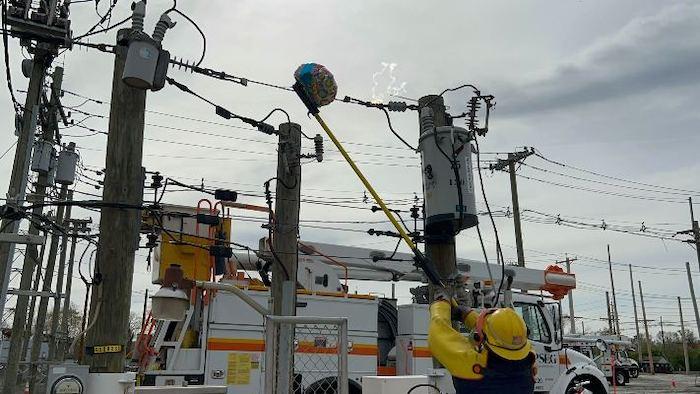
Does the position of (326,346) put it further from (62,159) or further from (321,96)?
(62,159)

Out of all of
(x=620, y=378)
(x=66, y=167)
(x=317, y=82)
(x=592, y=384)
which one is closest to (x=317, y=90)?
(x=317, y=82)

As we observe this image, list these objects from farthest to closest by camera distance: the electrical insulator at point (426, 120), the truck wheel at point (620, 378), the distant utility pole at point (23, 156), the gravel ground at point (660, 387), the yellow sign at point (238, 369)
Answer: the truck wheel at point (620, 378) < the gravel ground at point (660, 387) < the yellow sign at point (238, 369) < the distant utility pole at point (23, 156) < the electrical insulator at point (426, 120)

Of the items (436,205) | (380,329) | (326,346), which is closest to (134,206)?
(436,205)

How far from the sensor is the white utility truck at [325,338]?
941 cm

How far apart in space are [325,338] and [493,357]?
624cm

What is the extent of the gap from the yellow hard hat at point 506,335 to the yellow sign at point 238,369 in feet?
20.8

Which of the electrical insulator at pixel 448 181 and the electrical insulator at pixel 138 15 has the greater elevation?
the electrical insulator at pixel 138 15

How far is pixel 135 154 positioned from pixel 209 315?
16.1ft

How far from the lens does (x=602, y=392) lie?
11.8m

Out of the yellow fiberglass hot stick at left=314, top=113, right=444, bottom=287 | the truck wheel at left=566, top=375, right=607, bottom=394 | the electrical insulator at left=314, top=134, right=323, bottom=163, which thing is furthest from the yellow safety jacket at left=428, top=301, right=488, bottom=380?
the truck wheel at left=566, top=375, right=607, bottom=394

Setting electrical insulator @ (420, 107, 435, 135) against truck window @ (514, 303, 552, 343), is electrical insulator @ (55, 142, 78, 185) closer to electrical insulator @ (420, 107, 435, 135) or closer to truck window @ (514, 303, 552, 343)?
electrical insulator @ (420, 107, 435, 135)

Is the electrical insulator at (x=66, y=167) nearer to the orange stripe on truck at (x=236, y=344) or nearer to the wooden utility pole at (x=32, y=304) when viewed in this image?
the wooden utility pole at (x=32, y=304)

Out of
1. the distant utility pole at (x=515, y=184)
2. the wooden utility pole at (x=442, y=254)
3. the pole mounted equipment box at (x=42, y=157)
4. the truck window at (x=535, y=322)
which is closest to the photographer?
the wooden utility pole at (x=442, y=254)

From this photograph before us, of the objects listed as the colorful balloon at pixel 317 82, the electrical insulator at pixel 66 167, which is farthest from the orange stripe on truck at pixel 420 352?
the electrical insulator at pixel 66 167
